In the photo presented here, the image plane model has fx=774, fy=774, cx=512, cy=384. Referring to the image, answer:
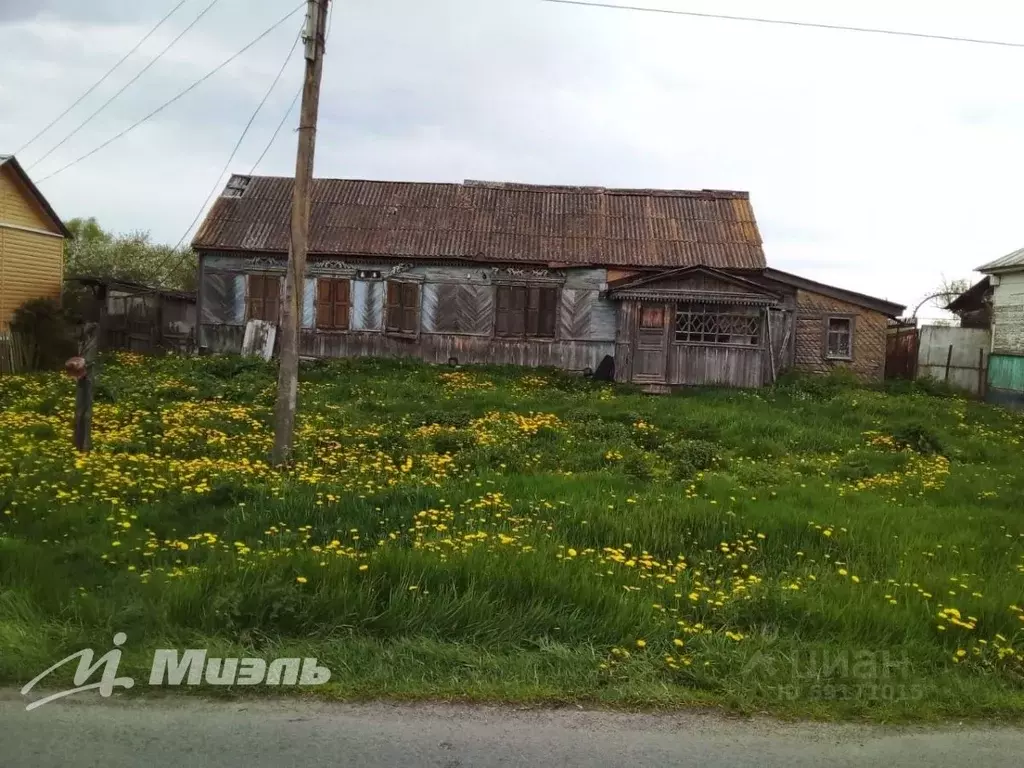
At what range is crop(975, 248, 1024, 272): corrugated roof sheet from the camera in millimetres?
21655

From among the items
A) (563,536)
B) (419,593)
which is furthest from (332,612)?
(563,536)

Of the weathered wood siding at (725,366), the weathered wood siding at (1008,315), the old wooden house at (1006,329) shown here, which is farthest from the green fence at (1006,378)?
the weathered wood siding at (725,366)

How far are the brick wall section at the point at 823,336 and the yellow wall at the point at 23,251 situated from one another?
22.7 metres

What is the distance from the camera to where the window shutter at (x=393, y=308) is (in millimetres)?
22453

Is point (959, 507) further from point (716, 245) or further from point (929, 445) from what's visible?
point (716, 245)

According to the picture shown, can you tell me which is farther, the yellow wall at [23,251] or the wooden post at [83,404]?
the yellow wall at [23,251]

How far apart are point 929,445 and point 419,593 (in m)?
10.8

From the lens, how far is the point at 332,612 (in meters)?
4.95

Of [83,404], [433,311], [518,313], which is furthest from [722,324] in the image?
[83,404]

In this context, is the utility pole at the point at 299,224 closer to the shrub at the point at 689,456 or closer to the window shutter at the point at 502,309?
the shrub at the point at 689,456

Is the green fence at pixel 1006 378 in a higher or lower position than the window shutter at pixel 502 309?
lower

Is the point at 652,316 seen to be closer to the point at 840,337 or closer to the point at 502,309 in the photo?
the point at 502,309

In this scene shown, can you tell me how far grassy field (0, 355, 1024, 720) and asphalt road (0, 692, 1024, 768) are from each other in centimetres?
20

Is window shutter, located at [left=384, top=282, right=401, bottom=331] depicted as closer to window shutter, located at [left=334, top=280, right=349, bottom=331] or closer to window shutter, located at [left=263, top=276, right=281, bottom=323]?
window shutter, located at [left=334, top=280, right=349, bottom=331]
